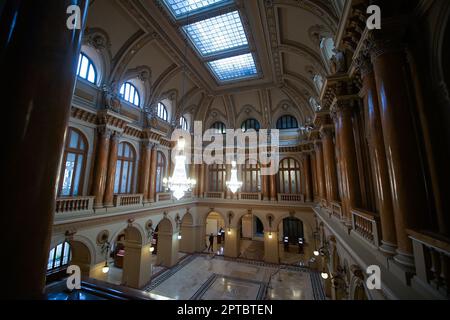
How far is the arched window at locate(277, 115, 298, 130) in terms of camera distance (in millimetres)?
15029

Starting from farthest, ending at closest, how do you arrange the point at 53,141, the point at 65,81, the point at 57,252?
1. the point at 57,252
2. the point at 65,81
3. the point at 53,141

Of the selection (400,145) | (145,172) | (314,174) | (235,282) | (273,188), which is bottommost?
(235,282)

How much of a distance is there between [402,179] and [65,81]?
429cm

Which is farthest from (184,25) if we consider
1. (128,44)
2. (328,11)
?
(328,11)

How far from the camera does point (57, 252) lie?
925 centimetres

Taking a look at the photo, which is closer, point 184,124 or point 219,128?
point 184,124

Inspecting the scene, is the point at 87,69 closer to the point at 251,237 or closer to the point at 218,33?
the point at 218,33

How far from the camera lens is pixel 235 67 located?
11.5 metres

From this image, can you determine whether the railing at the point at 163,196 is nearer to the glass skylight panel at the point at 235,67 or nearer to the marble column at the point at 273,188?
the marble column at the point at 273,188

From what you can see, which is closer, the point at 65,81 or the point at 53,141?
the point at 53,141

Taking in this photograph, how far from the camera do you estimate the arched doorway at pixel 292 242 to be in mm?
14011

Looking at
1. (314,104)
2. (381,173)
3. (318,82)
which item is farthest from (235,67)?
(381,173)

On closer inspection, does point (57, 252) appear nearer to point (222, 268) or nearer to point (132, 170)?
point (132, 170)

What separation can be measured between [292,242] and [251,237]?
390 centimetres
